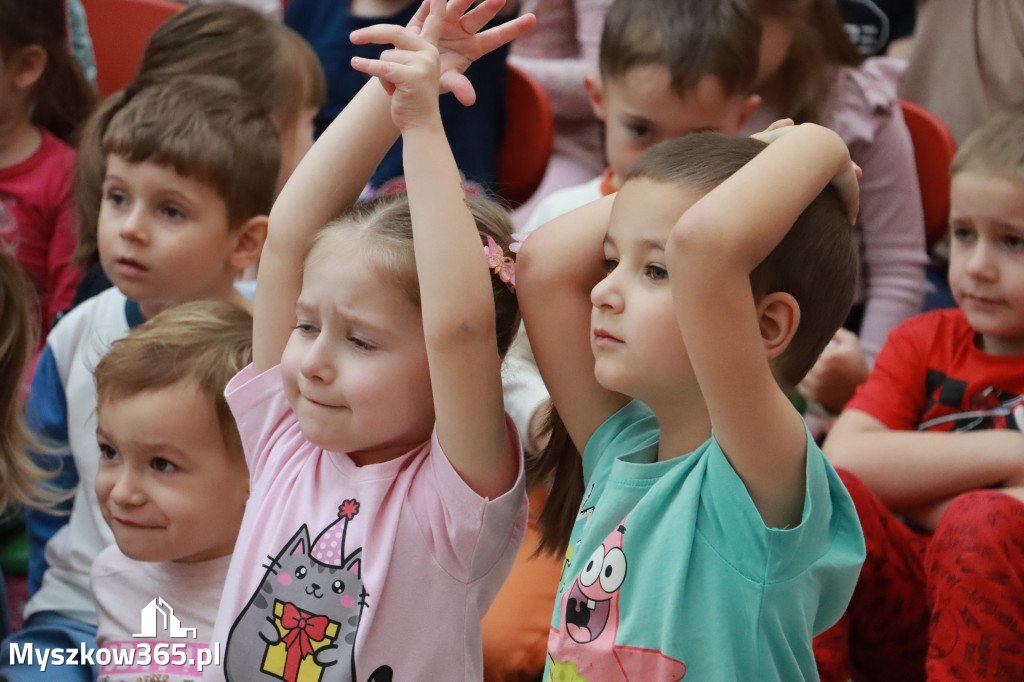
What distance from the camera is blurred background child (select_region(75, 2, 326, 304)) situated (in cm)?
229

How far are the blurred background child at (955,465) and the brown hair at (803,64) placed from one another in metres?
0.58

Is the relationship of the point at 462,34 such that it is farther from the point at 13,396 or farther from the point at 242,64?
the point at 242,64

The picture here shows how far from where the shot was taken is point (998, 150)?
1.74m

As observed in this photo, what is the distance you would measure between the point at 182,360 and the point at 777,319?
0.92 meters

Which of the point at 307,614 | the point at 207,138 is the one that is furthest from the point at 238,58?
the point at 307,614

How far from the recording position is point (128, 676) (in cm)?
157

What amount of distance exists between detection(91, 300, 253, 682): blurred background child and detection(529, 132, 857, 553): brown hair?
2.49 ft

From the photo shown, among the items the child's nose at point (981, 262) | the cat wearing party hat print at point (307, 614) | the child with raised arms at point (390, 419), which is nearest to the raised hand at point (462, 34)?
the child with raised arms at point (390, 419)

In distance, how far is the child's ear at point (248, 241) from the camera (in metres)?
1.99

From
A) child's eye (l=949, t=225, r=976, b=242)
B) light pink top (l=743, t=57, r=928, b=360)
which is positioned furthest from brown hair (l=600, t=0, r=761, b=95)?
child's eye (l=949, t=225, r=976, b=242)

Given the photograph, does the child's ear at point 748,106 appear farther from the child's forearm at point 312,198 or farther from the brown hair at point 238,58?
the child's forearm at point 312,198

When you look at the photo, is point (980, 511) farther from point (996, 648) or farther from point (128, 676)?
point (128, 676)

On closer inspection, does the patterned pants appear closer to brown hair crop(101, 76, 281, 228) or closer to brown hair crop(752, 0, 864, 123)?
brown hair crop(752, 0, 864, 123)

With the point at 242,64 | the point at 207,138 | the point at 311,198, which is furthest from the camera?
the point at 242,64
